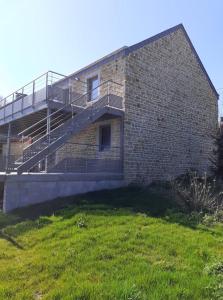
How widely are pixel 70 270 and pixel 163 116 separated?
1343cm

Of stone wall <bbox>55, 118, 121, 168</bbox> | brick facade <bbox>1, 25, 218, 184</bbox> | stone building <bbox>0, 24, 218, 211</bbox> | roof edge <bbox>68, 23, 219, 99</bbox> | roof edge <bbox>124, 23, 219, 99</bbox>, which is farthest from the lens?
roof edge <bbox>124, 23, 219, 99</bbox>

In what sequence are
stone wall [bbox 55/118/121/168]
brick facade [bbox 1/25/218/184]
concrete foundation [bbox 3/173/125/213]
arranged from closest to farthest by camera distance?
concrete foundation [bbox 3/173/125/213]
stone wall [bbox 55/118/121/168]
brick facade [bbox 1/25/218/184]

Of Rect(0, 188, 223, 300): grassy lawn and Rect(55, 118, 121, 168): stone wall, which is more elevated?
Rect(55, 118, 121, 168): stone wall

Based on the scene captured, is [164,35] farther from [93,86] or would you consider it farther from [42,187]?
[42,187]

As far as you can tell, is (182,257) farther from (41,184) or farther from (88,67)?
(88,67)

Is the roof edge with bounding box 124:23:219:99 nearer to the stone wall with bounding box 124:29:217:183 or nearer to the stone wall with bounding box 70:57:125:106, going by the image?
the stone wall with bounding box 124:29:217:183

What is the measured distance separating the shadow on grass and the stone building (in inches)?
30.6

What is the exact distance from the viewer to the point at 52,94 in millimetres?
15664

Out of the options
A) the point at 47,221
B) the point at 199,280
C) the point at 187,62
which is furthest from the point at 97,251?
the point at 187,62

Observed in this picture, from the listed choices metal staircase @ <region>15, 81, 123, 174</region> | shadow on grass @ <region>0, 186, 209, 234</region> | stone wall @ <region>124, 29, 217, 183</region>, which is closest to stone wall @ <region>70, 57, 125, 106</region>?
metal staircase @ <region>15, 81, 123, 174</region>

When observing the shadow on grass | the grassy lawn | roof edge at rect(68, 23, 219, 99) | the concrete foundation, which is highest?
roof edge at rect(68, 23, 219, 99)

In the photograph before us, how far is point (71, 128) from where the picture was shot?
13.8 metres

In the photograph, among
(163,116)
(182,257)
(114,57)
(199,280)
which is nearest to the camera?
(199,280)

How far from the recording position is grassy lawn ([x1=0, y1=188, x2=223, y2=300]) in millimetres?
5410
